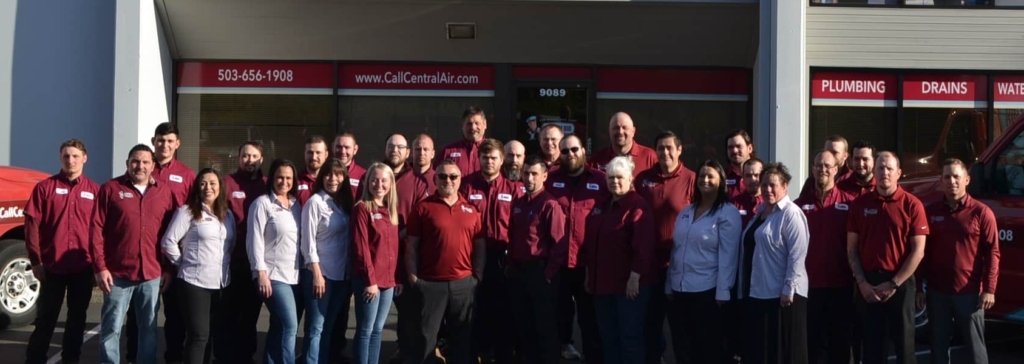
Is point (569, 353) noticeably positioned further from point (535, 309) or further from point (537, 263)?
point (537, 263)

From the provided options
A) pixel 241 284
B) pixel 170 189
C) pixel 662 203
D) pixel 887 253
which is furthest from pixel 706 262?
pixel 170 189

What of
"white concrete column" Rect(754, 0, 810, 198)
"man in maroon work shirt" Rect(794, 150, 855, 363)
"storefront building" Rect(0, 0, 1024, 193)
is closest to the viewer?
"man in maroon work shirt" Rect(794, 150, 855, 363)

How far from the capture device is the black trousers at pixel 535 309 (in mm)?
7457

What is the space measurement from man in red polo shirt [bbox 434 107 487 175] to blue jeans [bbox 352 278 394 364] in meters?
1.53

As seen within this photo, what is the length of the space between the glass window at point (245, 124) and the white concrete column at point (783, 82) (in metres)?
5.34

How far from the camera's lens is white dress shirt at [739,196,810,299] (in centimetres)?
695

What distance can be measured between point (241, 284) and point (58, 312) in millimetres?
1440

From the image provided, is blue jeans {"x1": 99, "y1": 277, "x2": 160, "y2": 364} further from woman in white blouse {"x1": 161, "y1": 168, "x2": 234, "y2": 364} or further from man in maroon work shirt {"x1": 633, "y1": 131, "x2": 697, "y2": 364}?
man in maroon work shirt {"x1": 633, "y1": 131, "x2": 697, "y2": 364}

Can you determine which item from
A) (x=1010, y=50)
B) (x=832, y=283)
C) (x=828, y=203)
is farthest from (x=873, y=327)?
(x=1010, y=50)

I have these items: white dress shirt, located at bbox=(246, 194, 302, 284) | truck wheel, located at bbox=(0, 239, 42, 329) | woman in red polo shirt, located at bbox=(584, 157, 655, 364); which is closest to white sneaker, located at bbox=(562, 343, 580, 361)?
woman in red polo shirt, located at bbox=(584, 157, 655, 364)

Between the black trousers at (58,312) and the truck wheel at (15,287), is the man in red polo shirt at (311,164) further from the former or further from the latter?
the truck wheel at (15,287)

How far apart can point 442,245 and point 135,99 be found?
634 cm

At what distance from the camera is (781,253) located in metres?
7.04

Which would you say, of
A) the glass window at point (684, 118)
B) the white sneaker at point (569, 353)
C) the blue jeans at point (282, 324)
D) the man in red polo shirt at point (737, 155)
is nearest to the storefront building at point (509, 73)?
the glass window at point (684, 118)
